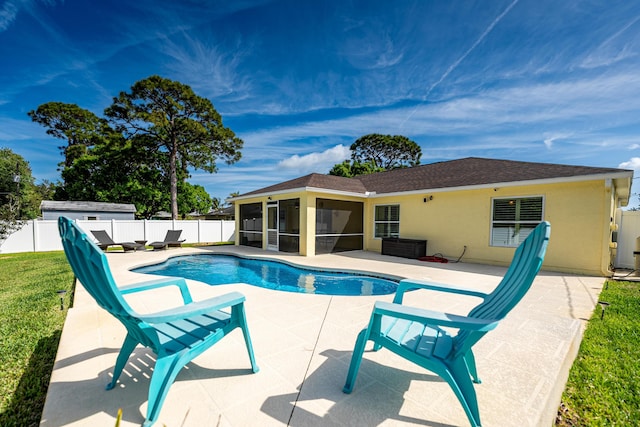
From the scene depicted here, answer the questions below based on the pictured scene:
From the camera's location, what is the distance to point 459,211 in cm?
1025

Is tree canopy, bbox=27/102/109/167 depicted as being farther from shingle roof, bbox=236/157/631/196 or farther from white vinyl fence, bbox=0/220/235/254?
shingle roof, bbox=236/157/631/196

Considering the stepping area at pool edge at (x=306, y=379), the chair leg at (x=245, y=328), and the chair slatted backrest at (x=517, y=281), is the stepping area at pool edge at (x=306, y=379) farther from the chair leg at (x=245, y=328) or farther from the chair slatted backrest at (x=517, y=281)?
the chair slatted backrest at (x=517, y=281)

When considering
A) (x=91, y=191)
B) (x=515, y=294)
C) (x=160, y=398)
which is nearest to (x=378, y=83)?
(x=515, y=294)

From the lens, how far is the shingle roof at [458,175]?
8375 mm

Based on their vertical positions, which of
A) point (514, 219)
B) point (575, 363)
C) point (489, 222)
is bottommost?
point (575, 363)

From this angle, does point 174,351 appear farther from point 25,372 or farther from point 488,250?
point 488,250

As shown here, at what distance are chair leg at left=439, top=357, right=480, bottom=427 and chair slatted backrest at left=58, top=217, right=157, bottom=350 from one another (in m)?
2.21

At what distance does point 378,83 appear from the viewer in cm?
1216

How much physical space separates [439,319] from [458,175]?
10826mm

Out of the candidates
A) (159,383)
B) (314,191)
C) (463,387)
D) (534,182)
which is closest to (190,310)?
(159,383)

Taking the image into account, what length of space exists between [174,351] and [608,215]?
35.7 ft

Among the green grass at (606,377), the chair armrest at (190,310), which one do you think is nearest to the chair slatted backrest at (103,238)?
the chair armrest at (190,310)

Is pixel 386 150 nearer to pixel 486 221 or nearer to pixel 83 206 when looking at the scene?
pixel 486 221

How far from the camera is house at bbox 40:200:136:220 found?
70.4 feet
